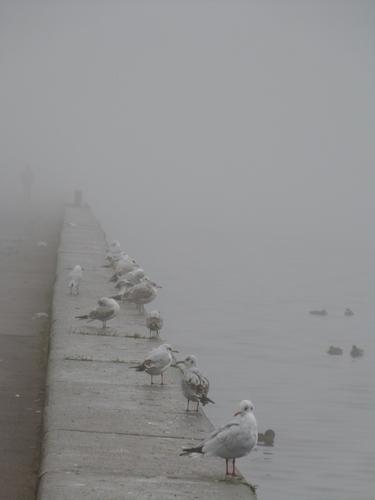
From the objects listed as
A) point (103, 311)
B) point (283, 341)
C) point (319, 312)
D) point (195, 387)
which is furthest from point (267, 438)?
point (319, 312)

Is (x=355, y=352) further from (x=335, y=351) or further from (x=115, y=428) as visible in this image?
(x=115, y=428)

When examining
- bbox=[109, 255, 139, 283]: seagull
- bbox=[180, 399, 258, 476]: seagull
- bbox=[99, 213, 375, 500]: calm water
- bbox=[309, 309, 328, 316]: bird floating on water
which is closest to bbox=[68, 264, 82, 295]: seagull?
bbox=[109, 255, 139, 283]: seagull

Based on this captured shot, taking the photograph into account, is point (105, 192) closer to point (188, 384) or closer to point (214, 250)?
point (214, 250)

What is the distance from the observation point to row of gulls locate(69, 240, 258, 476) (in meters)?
9.49

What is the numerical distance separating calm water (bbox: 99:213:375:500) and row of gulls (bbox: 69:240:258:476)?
1633 millimetres

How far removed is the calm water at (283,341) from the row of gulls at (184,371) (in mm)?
1633

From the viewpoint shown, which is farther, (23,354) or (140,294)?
(140,294)

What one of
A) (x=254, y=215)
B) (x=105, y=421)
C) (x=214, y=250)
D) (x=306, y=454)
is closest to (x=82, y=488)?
(x=105, y=421)

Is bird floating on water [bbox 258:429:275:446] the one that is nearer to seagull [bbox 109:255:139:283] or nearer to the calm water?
the calm water

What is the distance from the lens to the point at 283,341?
24938mm

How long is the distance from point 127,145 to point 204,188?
296ft

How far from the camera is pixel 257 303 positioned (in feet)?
102

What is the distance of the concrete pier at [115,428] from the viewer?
9156 mm

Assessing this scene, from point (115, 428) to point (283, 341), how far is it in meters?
14.6
